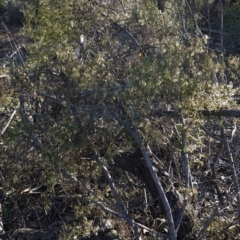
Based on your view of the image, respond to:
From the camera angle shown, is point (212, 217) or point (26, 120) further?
point (212, 217)

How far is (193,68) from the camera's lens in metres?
3.87

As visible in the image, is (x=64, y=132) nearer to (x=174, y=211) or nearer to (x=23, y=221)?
(x=174, y=211)

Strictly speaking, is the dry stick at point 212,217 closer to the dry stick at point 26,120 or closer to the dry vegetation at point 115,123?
the dry vegetation at point 115,123

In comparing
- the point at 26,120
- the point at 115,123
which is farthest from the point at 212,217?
the point at 26,120

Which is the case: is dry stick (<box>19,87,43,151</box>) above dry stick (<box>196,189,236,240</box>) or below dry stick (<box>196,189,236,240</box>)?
above

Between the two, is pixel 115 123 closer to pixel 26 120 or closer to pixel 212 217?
pixel 26 120

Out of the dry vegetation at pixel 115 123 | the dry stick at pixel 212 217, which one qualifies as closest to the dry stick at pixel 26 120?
the dry vegetation at pixel 115 123

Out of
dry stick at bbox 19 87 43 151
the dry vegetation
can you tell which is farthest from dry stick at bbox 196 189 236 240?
dry stick at bbox 19 87 43 151

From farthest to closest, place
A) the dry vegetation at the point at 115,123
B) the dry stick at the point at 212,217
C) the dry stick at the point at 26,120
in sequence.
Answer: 1. the dry stick at the point at 212,217
2. the dry stick at the point at 26,120
3. the dry vegetation at the point at 115,123

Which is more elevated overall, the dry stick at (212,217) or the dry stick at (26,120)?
the dry stick at (26,120)

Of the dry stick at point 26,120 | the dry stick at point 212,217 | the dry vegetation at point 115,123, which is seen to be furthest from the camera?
the dry stick at point 212,217

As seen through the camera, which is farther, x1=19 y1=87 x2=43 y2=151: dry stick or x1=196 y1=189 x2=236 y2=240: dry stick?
x1=196 y1=189 x2=236 y2=240: dry stick

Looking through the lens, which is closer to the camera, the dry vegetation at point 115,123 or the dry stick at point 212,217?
the dry vegetation at point 115,123

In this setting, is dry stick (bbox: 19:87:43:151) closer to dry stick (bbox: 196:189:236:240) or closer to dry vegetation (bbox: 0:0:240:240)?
dry vegetation (bbox: 0:0:240:240)
